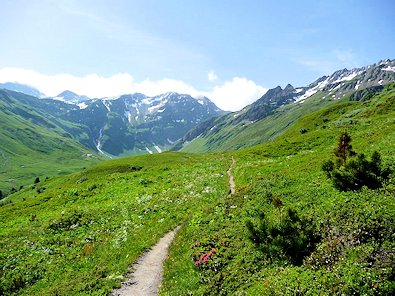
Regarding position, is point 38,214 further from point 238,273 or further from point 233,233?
point 238,273

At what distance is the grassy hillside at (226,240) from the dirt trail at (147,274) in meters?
0.71

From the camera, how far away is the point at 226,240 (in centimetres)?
2173

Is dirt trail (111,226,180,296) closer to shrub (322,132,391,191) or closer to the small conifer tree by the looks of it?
shrub (322,132,391,191)

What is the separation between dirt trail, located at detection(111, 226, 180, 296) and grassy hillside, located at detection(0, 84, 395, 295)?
0.71 meters

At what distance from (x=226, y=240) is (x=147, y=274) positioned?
5.83m

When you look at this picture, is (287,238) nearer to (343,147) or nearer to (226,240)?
(226,240)

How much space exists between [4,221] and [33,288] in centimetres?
2260

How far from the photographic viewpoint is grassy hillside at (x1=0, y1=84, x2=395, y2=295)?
Answer: 15.1 metres

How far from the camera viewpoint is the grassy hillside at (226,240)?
49.5ft

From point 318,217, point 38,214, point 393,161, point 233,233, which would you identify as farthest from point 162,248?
point 38,214

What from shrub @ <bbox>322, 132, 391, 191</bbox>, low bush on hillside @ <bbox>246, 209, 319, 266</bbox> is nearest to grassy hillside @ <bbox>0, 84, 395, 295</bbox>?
low bush on hillside @ <bbox>246, 209, 319, 266</bbox>

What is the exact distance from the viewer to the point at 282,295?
14242 millimetres

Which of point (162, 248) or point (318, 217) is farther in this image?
point (162, 248)

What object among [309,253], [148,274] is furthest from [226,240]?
[309,253]
